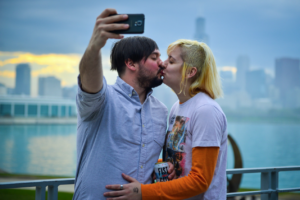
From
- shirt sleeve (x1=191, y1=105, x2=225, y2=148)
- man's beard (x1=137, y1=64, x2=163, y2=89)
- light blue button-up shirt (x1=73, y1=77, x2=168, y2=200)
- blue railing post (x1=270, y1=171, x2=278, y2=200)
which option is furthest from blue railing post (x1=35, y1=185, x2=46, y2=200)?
blue railing post (x1=270, y1=171, x2=278, y2=200)

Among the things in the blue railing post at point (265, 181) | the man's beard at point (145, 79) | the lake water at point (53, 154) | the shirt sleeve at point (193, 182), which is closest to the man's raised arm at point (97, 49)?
the man's beard at point (145, 79)

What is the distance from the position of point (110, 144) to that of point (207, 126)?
2.05 ft

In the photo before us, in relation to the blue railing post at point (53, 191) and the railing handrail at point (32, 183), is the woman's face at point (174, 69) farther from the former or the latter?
the blue railing post at point (53, 191)

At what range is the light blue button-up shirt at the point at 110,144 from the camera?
5.65 ft

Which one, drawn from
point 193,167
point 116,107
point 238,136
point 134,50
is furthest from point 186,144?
point 238,136

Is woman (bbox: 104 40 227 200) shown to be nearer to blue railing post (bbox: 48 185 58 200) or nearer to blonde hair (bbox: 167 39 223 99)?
blonde hair (bbox: 167 39 223 99)

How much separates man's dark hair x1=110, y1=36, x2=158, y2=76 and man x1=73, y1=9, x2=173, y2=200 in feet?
0.07

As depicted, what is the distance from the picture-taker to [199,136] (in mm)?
1681

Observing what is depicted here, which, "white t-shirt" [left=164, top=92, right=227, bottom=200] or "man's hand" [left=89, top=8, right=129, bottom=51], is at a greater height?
"man's hand" [left=89, top=8, right=129, bottom=51]

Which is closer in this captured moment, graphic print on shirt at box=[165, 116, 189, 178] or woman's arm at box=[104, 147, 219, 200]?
woman's arm at box=[104, 147, 219, 200]

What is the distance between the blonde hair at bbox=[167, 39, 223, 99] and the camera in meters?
1.92

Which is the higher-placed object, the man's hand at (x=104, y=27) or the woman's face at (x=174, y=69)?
the man's hand at (x=104, y=27)

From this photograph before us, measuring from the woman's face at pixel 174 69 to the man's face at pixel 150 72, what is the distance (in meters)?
0.11

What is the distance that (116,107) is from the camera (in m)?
1.84
